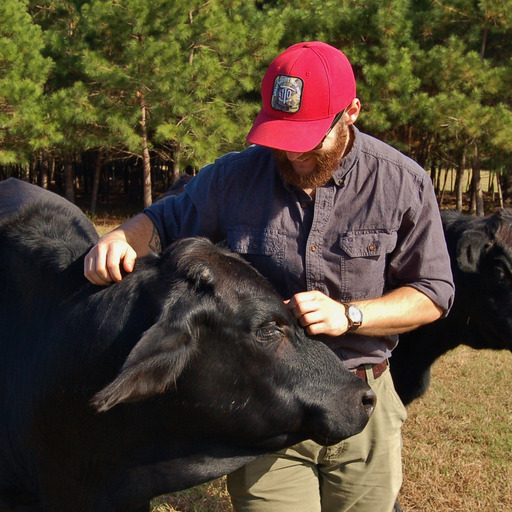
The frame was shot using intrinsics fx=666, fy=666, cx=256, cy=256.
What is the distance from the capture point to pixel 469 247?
16.9 feet

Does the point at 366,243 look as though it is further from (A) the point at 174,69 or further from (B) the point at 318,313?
(A) the point at 174,69

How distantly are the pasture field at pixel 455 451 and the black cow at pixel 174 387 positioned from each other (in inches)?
75.0

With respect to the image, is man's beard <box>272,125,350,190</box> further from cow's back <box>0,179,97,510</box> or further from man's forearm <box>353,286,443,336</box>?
cow's back <box>0,179,97,510</box>

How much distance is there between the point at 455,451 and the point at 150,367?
3.71 meters

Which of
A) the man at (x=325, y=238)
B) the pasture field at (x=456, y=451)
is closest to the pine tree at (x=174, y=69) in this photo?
the pasture field at (x=456, y=451)

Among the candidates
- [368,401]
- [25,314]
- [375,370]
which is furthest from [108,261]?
[375,370]

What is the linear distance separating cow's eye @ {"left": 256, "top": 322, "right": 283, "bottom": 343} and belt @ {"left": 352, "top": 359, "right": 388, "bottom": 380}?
52 centimetres

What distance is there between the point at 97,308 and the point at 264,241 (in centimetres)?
71

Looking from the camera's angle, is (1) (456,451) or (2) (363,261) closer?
(2) (363,261)

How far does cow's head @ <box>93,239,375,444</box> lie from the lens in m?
2.36

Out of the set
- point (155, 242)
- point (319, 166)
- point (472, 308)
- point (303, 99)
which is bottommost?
point (472, 308)

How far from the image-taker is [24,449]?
2.68m

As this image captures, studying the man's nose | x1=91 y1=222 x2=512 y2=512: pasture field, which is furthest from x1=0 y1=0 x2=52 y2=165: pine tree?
the man's nose

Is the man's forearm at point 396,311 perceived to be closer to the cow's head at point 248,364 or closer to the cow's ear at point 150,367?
the cow's head at point 248,364
